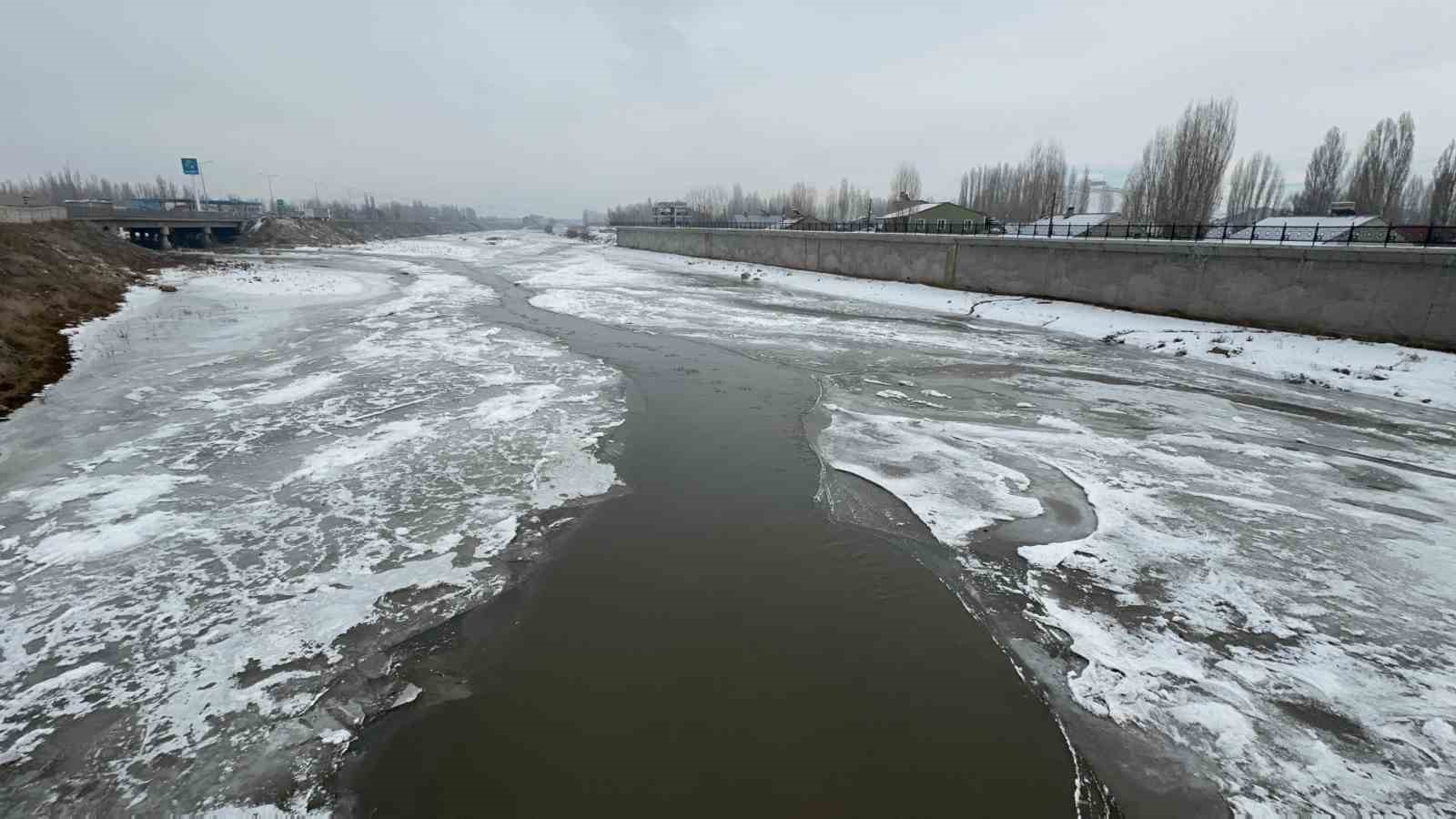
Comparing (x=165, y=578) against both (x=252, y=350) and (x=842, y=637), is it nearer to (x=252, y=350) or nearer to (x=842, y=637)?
(x=842, y=637)

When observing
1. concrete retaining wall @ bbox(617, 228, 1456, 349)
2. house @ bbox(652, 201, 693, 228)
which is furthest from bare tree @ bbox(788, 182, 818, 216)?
concrete retaining wall @ bbox(617, 228, 1456, 349)

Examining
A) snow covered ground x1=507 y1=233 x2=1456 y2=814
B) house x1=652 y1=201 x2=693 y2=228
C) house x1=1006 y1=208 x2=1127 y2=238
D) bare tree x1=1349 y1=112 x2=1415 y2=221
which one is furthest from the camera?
house x1=652 y1=201 x2=693 y2=228

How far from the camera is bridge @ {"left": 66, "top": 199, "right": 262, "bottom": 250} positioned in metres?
61.1

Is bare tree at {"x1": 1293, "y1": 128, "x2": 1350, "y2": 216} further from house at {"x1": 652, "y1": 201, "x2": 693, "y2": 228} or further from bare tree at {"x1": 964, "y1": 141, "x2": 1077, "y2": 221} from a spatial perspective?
house at {"x1": 652, "y1": 201, "x2": 693, "y2": 228}

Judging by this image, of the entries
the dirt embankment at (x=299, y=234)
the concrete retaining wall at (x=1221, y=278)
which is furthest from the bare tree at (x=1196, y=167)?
the dirt embankment at (x=299, y=234)

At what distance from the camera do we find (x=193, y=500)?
820 cm

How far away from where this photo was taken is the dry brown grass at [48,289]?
14500 millimetres

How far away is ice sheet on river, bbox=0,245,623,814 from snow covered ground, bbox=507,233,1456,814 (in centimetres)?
547

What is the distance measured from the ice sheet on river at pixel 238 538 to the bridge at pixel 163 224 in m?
63.5

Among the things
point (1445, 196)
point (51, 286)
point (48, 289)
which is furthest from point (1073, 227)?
point (51, 286)

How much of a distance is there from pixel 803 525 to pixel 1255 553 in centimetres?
513

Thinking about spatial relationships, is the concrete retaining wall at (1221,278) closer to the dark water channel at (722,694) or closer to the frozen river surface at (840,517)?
the frozen river surface at (840,517)

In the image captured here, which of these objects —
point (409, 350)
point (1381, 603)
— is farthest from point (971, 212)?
point (1381, 603)

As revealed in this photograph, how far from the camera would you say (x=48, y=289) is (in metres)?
23.8
